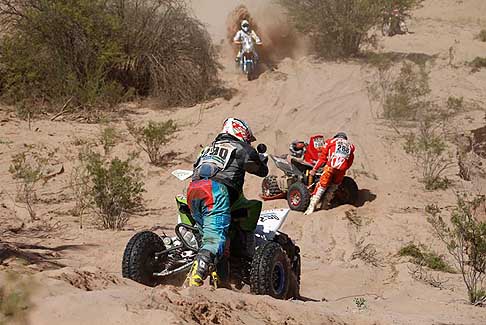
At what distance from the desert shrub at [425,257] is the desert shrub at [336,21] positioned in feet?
43.1

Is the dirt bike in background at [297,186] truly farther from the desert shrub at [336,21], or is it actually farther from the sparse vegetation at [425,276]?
the desert shrub at [336,21]

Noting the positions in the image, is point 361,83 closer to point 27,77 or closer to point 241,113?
point 241,113

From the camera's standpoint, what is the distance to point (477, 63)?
792 inches

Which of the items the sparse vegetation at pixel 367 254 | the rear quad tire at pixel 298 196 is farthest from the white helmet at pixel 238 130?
the rear quad tire at pixel 298 196

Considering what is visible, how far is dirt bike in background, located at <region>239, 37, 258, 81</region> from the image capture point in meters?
19.0

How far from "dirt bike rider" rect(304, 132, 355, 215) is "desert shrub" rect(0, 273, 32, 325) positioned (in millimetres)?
6703

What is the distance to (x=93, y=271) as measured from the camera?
4.36 meters

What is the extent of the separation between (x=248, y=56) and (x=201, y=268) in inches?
583

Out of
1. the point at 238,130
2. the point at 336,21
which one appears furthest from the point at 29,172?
the point at 336,21

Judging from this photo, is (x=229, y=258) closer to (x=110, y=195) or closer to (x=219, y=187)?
(x=219, y=187)

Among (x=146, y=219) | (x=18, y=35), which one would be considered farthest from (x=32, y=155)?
(x=18, y=35)

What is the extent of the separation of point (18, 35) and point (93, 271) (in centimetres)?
1271

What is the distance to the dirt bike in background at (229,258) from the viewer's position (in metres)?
4.99

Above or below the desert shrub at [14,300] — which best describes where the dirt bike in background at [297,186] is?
above
